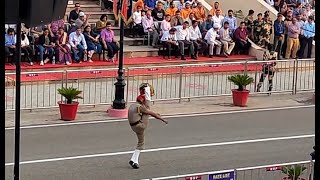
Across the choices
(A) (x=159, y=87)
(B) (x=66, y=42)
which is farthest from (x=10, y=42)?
(A) (x=159, y=87)

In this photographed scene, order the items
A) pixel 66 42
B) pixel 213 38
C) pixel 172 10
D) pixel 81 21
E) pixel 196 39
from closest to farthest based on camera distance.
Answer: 1. pixel 66 42
2. pixel 81 21
3. pixel 196 39
4. pixel 213 38
5. pixel 172 10

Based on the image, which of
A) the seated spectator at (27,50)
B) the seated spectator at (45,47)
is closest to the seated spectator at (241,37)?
the seated spectator at (45,47)

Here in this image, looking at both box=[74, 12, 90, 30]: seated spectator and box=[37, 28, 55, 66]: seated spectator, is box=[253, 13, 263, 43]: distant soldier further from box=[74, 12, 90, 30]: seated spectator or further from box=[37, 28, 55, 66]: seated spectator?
box=[37, 28, 55, 66]: seated spectator

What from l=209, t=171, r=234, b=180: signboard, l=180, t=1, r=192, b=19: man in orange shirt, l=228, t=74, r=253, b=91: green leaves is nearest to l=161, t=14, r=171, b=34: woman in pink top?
l=180, t=1, r=192, b=19: man in orange shirt

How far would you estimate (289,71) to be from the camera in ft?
71.2

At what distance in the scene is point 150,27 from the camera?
26250 millimetres

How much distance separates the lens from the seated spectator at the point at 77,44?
77.2 feet

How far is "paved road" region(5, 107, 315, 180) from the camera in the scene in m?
13.2

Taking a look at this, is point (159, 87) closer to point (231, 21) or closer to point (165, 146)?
point (165, 146)

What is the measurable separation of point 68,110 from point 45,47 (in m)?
6.24

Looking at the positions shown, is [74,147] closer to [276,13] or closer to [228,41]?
[228,41]

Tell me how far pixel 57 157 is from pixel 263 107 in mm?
7450

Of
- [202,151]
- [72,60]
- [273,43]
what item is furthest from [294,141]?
[273,43]

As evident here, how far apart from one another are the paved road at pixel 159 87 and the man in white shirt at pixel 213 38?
4428 millimetres
